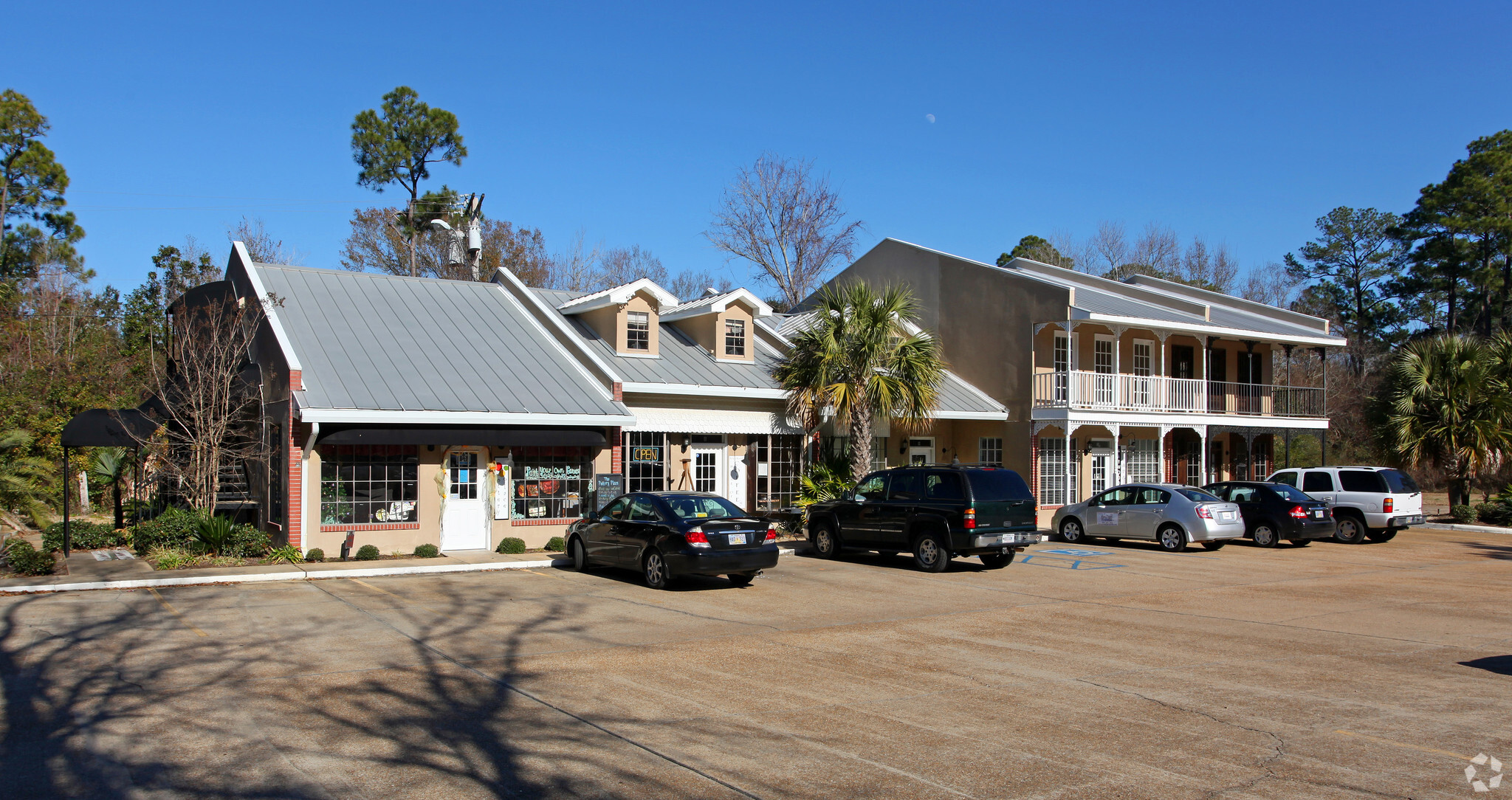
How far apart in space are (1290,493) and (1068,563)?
675 centimetres

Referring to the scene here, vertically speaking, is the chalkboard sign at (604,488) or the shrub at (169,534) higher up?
the chalkboard sign at (604,488)

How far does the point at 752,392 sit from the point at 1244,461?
64.3 feet

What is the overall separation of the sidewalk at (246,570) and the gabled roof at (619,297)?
672 centimetres

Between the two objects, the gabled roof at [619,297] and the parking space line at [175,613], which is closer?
the parking space line at [175,613]

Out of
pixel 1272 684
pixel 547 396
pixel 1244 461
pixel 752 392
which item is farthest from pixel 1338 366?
pixel 1272 684

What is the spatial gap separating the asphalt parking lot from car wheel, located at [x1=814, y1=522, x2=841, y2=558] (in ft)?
13.3

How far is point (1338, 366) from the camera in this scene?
185ft

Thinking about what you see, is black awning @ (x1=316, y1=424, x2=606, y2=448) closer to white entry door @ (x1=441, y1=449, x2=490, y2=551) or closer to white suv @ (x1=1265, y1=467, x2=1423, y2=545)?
white entry door @ (x1=441, y1=449, x2=490, y2=551)

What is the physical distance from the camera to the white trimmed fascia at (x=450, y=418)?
55.9 ft

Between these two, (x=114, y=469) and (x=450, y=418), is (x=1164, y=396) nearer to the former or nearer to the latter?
(x=450, y=418)

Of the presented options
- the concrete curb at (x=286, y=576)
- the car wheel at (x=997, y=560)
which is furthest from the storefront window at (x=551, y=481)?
the car wheel at (x=997, y=560)

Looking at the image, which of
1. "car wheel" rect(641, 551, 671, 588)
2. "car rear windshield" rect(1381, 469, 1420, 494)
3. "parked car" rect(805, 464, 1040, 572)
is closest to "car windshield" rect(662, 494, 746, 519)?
"car wheel" rect(641, 551, 671, 588)

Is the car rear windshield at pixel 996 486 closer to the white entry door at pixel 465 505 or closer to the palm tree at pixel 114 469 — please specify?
the white entry door at pixel 465 505

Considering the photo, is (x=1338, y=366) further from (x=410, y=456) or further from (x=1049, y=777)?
(x=1049, y=777)
